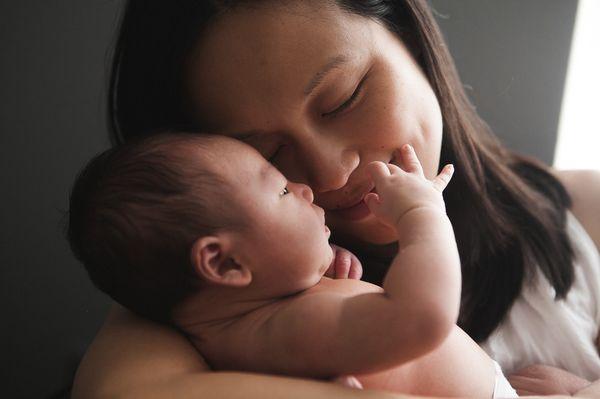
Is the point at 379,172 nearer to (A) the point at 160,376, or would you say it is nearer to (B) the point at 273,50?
(B) the point at 273,50

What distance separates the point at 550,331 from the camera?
0.97m

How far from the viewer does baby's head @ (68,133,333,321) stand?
2.05 ft

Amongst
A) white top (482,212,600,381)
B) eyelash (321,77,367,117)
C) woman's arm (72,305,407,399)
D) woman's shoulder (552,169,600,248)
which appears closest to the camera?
woman's arm (72,305,407,399)

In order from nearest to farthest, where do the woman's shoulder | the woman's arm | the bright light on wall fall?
the woman's arm
the woman's shoulder
the bright light on wall

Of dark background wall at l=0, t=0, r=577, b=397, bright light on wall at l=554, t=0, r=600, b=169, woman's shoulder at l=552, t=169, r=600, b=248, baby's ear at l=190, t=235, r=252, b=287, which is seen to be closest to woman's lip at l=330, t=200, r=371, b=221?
baby's ear at l=190, t=235, r=252, b=287

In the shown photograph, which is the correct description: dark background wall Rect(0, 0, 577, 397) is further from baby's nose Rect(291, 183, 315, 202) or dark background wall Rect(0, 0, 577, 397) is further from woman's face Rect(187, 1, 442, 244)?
baby's nose Rect(291, 183, 315, 202)

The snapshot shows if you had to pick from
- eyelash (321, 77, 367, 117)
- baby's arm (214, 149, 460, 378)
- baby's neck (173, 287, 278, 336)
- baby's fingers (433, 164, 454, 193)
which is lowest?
baby's neck (173, 287, 278, 336)

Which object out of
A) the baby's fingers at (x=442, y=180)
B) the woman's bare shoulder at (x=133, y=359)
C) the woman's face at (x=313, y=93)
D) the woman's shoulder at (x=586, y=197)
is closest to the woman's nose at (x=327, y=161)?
the woman's face at (x=313, y=93)

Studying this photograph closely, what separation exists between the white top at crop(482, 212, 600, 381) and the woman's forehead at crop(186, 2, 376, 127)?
1.75 feet

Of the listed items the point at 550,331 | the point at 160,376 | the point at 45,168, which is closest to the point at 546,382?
the point at 550,331

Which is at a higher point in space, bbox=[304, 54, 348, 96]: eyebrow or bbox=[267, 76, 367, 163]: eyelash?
bbox=[304, 54, 348, 96]: eyebrow

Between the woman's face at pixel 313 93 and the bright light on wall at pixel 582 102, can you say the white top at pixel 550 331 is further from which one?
the bright light on wall at pixel 582 102

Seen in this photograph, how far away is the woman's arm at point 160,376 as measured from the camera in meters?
0.53

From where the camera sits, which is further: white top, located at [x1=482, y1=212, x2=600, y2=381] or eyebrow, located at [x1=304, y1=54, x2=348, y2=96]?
white top, located at [x1=482, y1=212, x2=600, y2=381]
